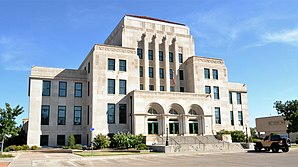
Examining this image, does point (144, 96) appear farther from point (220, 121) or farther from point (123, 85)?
point (220, 121)

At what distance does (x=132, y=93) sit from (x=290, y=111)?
30.5 meters

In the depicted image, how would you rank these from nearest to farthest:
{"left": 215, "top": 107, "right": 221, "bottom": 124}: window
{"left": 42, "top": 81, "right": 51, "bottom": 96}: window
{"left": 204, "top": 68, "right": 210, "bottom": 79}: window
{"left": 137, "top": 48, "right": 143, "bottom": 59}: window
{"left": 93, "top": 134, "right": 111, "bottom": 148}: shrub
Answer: {"left": 93, "top": 134, "right": 111, "bottom": 148}: shrub < {"left": 42, "top": 81, "right": 51, "bottom": 96}: window < {"left": 215, "top": 107, "right": 221, "bottom": 124}: window < {"left": 137, "top": 48, "right": 143, "bottom": 59}: window < {"left": 204, "top": 68, "right": 210, "bottom": 79}: window

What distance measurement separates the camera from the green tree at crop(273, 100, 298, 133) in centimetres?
4919

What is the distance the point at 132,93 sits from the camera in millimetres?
40438

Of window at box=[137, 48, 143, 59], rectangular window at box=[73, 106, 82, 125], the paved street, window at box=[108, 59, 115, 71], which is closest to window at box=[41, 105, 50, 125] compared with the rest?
rectangular window at box=[73, 106, 82, 125]

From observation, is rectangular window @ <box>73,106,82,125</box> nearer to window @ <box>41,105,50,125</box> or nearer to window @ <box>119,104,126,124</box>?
window @ <box>41,105,50,125</box>

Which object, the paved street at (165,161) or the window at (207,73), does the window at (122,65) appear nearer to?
the window at (207,73)

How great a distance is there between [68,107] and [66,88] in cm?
298

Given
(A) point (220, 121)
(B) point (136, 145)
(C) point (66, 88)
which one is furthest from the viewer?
(A) point (220, 121)

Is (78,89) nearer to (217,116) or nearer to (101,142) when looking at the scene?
(101,142)

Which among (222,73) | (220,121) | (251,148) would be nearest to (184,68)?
(222,73)

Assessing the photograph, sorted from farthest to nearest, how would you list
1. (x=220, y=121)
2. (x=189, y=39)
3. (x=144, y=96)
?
1. (x=189, y=39)
2. (x=220, y=121)
3. (x=144, y=96)

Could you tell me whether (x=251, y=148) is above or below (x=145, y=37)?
below

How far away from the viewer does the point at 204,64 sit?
4866 cm
